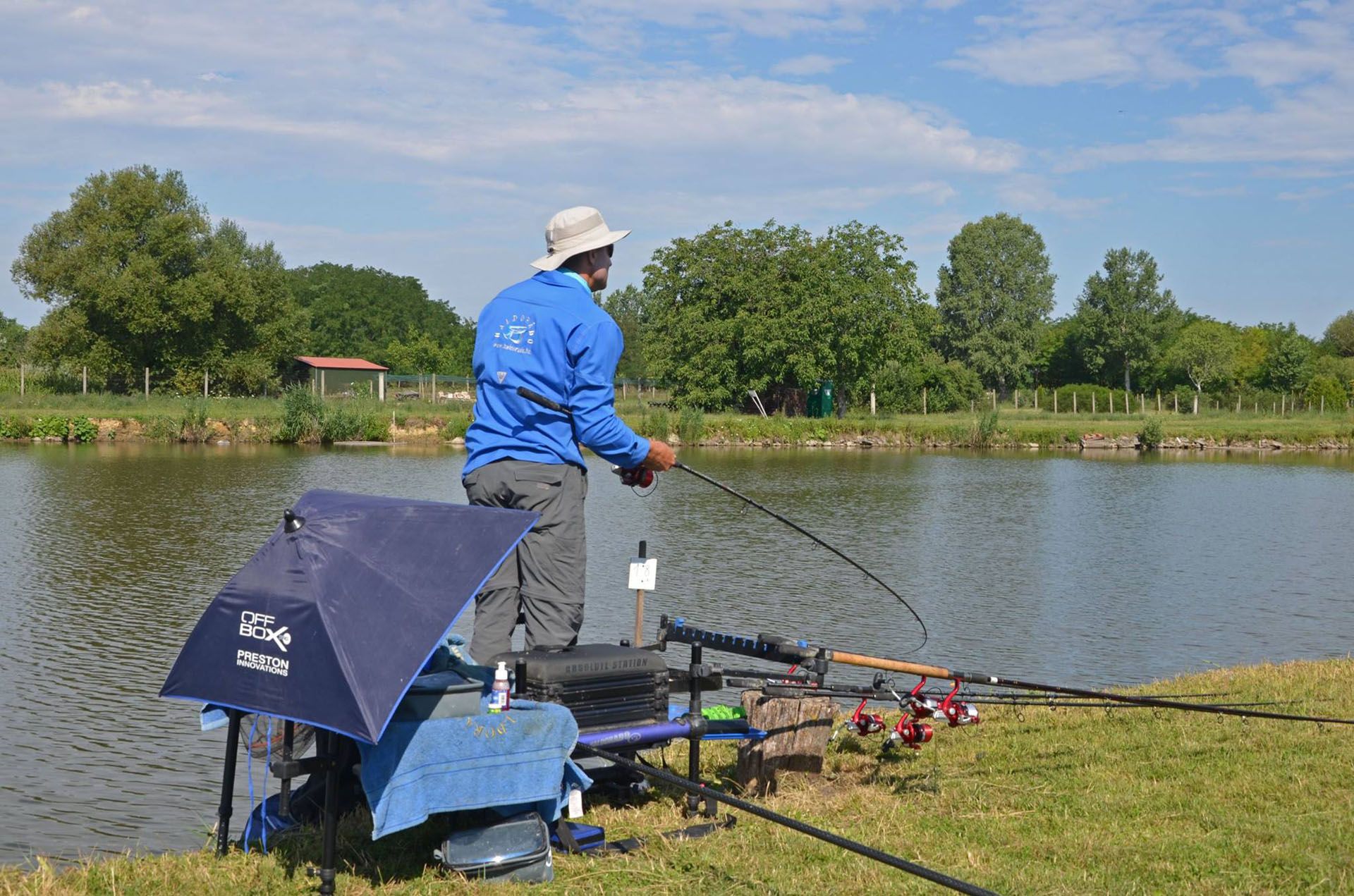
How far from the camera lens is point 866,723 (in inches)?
274

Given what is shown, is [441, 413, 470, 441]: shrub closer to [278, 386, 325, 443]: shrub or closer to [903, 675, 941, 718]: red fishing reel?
[278, 386, 325, 443]: shrub

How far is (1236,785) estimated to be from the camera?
584 centimetres

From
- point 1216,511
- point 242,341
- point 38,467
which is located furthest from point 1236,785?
point 242,341

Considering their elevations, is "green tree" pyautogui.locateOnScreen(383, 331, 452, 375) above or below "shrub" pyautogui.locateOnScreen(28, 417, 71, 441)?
above

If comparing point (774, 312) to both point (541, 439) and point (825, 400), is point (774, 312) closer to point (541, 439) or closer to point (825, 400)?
point (825, 400)

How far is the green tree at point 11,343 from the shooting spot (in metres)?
70.2

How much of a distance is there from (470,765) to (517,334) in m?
1.88

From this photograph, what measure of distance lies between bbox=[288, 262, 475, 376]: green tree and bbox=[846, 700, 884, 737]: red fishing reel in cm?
8394

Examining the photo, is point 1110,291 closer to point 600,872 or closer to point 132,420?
point 132,420

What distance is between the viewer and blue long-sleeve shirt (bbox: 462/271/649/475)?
5359mm

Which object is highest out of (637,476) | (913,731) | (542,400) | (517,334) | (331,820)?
(517,334)

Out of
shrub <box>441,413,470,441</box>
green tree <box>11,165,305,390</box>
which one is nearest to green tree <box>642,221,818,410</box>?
shrub <box>441,413,470,441</box>

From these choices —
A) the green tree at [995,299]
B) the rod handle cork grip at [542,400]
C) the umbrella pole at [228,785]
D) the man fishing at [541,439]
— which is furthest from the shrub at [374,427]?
the green tree at [995,299]

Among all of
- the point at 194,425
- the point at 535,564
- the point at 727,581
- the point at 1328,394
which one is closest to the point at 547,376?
the point at 535,564
